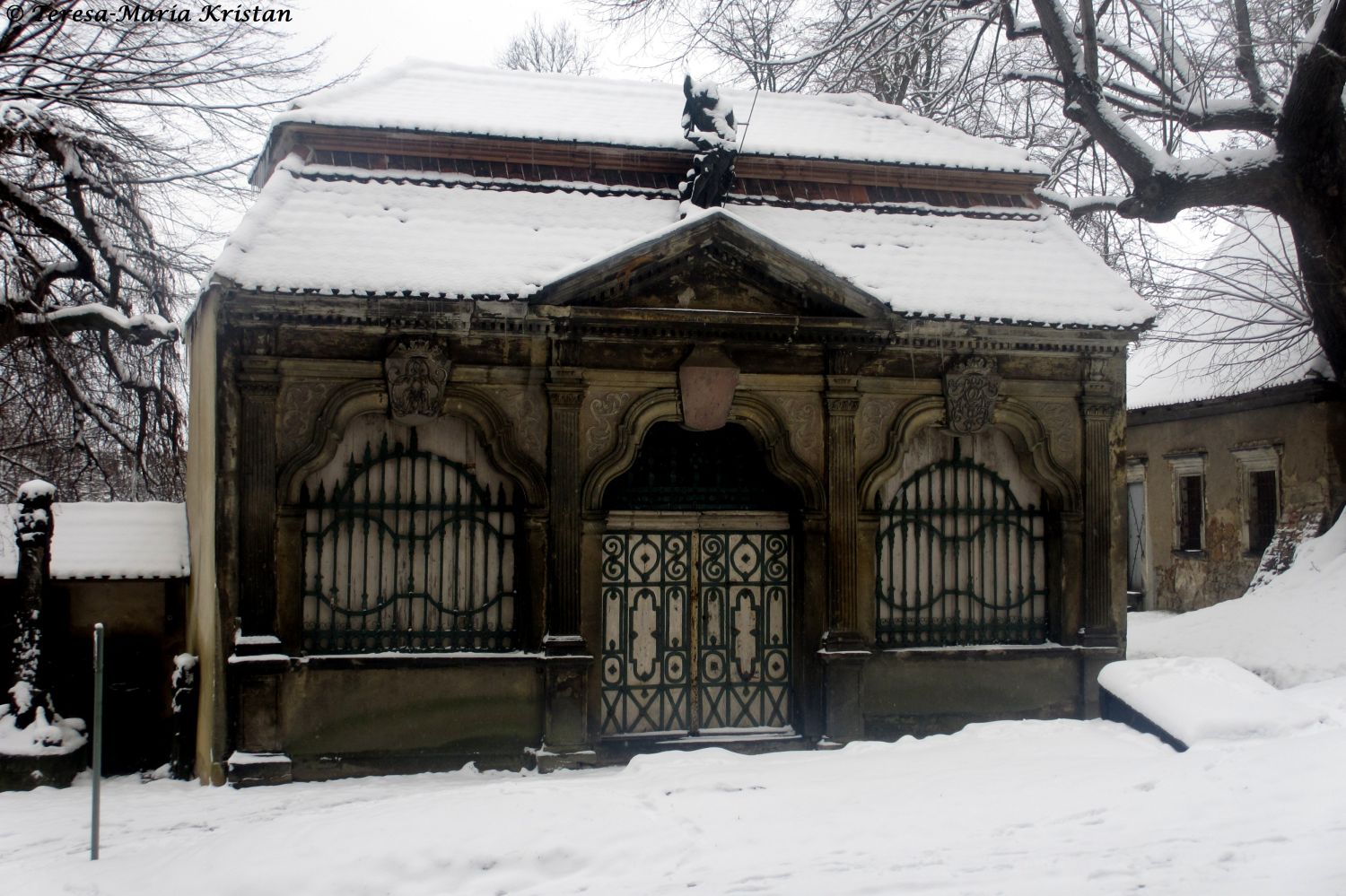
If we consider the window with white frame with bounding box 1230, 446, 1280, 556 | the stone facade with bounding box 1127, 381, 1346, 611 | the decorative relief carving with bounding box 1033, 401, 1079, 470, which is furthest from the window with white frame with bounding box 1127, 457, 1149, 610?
the decorative relief carving with bounding box 1033, 401, 1079, 470

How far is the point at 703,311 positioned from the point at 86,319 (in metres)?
6.70

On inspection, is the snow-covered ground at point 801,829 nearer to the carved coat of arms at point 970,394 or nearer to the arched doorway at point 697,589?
the arched doorway at point 697,589

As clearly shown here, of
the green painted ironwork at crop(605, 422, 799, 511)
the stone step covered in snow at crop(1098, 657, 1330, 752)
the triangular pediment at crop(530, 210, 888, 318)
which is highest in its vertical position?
the triangular pediment at crop(530, 210, 888, 318)

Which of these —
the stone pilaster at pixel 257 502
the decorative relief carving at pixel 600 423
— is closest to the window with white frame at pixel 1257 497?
the decorative relief carving at pixel 600 423

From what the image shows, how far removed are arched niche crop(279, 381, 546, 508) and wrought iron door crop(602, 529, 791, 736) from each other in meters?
0.97

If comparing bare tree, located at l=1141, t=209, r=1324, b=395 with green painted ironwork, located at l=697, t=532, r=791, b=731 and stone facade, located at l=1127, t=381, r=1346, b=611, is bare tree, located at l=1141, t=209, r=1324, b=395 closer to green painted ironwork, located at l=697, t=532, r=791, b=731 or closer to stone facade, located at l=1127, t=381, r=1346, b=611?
stone facade, located at l=1127, t=381, r=1346, b=611

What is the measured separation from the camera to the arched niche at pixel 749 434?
31.7 ft

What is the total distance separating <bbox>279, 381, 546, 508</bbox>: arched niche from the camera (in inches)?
359

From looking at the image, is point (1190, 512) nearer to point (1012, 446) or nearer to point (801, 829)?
point (1012, 446)

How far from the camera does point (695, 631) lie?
10.2m

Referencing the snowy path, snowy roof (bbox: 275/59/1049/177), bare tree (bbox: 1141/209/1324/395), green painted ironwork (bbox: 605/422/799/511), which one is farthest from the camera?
bare tree (bbox: 1141/209/1324/395)

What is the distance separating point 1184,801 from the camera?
6789 mm

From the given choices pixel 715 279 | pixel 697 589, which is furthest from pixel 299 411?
pixel 697 589

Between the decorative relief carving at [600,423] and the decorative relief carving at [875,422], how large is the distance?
6.89ft
